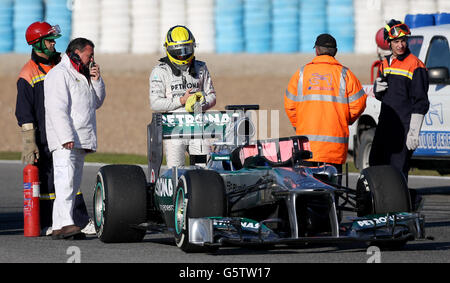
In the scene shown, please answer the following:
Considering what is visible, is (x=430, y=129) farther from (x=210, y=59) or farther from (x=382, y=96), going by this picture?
(x=210, y=59)

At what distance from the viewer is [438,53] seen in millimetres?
15320

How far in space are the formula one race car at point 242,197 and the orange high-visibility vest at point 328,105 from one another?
537mm

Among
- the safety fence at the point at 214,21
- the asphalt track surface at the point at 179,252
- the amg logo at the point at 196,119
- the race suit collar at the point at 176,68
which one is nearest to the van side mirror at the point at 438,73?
the asphalt track surface at the point at 179,252

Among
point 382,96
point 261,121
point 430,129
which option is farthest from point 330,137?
point 430,129

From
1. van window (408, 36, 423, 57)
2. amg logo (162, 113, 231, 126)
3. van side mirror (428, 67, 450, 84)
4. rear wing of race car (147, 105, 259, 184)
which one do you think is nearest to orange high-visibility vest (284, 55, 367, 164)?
rear wing of race car (147, 105, 259, 184)

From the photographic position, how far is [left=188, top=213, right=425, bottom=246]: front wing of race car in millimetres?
8852

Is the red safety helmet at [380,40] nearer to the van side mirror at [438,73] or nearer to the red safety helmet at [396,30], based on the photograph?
the van side mirror at [438,73]

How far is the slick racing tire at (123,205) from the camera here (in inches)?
396

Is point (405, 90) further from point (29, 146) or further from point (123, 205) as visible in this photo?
point (29, 146)

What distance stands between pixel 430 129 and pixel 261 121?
16.1 ft

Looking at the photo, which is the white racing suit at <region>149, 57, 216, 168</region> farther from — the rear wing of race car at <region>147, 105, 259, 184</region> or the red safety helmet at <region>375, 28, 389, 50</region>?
the red safety helmet at <region>375, 28, 389, 50</region>

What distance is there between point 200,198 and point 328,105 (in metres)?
2.10

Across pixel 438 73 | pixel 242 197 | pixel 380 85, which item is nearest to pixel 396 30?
pixel 380 85

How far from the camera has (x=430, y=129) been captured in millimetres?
Result: 15242
